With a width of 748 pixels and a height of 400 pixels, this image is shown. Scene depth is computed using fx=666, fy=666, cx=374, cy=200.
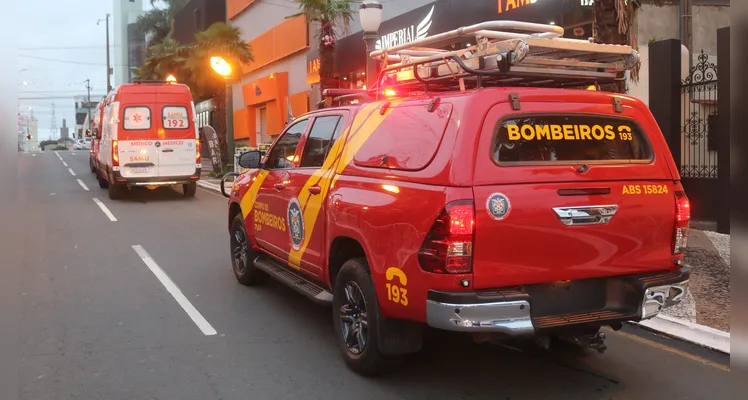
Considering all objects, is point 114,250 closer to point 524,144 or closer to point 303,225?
point 303,225

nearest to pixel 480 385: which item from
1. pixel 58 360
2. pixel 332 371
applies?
pixel 332 371

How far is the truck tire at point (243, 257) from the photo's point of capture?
24.0ft

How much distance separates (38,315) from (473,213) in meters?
4.60

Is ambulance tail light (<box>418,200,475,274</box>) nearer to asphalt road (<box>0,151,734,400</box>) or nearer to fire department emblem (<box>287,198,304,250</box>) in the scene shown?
asphalt road (<box>0,151,734,400</box>)

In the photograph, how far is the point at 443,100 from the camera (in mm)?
4262

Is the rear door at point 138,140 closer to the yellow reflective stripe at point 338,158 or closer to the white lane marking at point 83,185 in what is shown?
the white lane marking at point 83,185

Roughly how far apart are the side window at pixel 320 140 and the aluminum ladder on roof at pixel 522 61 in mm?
724

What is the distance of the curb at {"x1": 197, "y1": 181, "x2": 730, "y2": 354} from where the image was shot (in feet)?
17.5

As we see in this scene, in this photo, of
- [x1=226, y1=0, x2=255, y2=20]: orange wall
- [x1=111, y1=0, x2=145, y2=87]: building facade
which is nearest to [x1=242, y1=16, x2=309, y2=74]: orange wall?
[x1=226, y1=0, x2=255, y2=20]: orange wall

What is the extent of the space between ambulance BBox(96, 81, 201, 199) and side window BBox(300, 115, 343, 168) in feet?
36.5

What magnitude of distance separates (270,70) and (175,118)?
17440mm

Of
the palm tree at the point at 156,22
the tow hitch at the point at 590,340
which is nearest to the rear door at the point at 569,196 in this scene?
the tow hitch at the point at 590,340

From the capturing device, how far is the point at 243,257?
7559 millimetres

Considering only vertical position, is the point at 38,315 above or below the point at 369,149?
below
